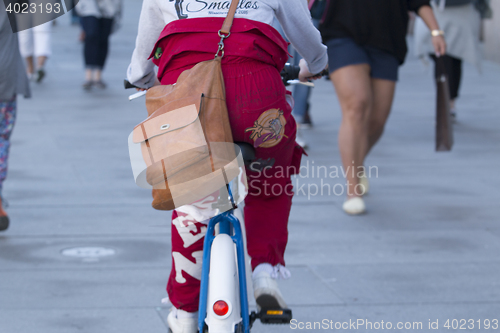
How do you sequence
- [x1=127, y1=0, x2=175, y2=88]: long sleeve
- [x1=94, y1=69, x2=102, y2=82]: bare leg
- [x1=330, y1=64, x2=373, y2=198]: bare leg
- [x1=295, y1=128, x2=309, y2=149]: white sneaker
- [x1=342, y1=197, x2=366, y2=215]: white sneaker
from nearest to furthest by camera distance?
[x1=127, y1=0, x2=175, y2=88]: long sleeve
[x1=330, y1=64, x2=373, y2=198]: bare leg
[x1=342, y1=197, x2=366, y2=215]: white sneaker
[x1=295, y1=128, x2=309, y2=149]: white sneaker
[x1=94, y1=69, x2=102, y2=82]: bare leg

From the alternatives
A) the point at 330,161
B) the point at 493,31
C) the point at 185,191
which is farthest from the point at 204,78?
the point at 493,31

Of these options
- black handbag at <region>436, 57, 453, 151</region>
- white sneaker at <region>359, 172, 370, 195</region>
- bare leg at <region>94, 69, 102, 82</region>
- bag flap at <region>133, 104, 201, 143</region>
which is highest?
bag flap at <region>133, 104, 201, 143</region>

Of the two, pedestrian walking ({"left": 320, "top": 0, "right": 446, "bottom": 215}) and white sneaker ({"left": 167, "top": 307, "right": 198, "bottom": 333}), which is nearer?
white sneaker ({"left": 167, "top": 307, "right": 198, "bottom": 333})

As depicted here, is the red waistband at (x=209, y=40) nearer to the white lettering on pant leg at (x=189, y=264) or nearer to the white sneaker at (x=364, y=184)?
the white lettering on pant leg at (x=189, y=264)

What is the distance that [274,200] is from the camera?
272 cm

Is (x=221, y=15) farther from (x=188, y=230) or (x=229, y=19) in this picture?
(x=188, y=230)

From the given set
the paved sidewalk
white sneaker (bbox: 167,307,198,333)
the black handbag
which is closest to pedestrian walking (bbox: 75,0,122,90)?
the paved sidewalk

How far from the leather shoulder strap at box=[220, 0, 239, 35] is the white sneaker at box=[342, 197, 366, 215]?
123 inches

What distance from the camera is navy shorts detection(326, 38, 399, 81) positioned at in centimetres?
494

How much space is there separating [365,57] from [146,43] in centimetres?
272

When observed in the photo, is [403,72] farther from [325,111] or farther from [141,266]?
[141,266]

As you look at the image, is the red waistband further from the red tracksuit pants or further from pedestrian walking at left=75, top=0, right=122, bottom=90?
pedestrian walking at left=75, top=0, right=122, bottom=90

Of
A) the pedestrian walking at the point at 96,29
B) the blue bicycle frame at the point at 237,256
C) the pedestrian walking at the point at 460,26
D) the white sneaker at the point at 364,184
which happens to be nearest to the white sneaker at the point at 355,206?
the white sneaker at the point at 364,184

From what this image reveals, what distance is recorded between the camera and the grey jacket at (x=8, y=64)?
4480 mm
